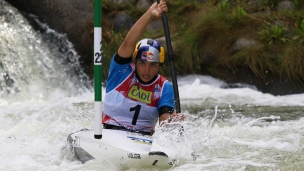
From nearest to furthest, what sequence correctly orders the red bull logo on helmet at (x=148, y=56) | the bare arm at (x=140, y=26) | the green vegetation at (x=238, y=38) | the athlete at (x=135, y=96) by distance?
the bare arm at (x=140, y=26), the red bull logo on helmet at (x=148, y=56), the athlete at (x=135, y=96), the green vegetation at (x=238, y=38)

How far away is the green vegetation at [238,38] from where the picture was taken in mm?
11359

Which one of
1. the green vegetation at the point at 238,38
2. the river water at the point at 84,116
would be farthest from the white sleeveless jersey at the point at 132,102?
the green vegetation at the point at 238,38

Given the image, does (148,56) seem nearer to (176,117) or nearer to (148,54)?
(148,54)

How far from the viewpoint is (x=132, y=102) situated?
5.98 m

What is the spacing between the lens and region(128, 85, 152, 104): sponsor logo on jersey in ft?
19.6

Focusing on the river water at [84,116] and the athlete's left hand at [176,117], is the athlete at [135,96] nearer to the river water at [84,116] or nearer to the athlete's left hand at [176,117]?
the athlete's left hand at [176,117]

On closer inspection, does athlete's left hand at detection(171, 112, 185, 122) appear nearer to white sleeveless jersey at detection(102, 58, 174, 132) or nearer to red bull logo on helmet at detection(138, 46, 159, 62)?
white sleeveless jersey at detection(102, 58, 174, 132)

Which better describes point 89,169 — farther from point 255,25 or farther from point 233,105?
point 255,25

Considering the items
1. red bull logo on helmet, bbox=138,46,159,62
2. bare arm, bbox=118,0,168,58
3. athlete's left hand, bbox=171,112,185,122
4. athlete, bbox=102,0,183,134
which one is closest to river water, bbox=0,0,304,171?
athlete's left hand, bbox=171,112,185,122

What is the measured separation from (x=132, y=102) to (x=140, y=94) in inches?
4.2

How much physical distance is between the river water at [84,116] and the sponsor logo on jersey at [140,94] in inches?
17.0

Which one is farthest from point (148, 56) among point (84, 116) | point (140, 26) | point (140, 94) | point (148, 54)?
point (84, 116)

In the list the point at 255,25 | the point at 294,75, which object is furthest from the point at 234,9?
the point at 294,75

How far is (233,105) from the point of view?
33.9 feet
